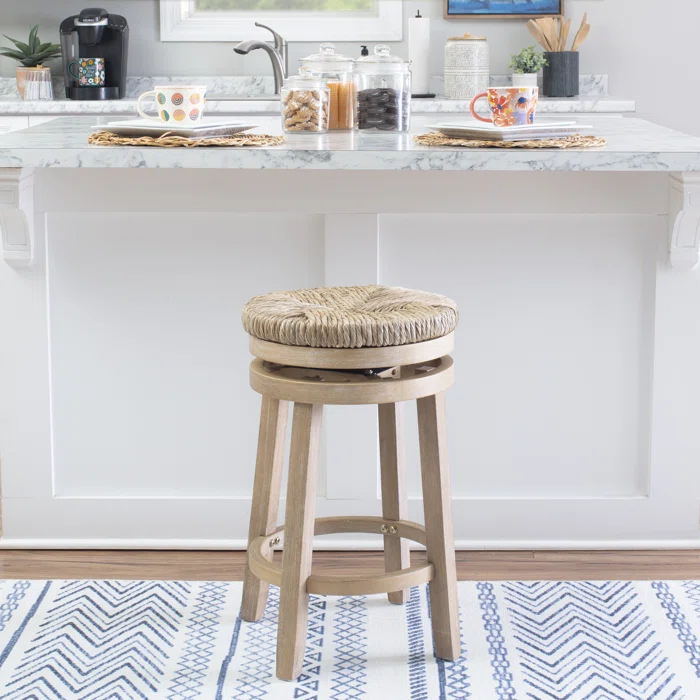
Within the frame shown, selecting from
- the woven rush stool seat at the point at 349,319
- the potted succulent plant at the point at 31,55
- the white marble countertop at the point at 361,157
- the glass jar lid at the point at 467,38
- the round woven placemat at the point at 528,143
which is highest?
the glass jar lid at the point at 467,38

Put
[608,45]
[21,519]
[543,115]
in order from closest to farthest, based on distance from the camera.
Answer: [21,519]
[543,115]
[608,45]

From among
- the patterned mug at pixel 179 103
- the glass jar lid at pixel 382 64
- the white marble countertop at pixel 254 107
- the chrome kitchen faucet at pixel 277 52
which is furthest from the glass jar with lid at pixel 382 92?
the chrome kitchen faucet at pixel 277 52

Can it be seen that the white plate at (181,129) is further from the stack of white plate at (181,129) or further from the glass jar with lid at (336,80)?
the glass jar with lid at (336,80)

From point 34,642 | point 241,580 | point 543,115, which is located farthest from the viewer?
point 543,115

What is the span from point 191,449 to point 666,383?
3.41 feet

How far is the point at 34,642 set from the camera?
6.03 feet

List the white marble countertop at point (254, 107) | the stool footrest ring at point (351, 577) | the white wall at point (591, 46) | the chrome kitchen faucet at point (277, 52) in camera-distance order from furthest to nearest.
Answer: the white wall at point (591, 46) → the chrome kitchen faucet at point (277, 52) → the white marble countertop at point (254, 107) → the stool footrest ring at point (351, 577)

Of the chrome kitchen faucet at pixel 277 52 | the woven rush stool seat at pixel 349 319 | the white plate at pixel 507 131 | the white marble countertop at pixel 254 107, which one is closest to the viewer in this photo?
the woven rush stool seat at pixel 349 319

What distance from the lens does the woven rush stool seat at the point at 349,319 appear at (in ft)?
4.99

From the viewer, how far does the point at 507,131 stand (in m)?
1.86

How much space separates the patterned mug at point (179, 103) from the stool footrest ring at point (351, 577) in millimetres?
817

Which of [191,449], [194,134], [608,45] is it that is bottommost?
[191,449]

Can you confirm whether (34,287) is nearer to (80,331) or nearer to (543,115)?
(80,331)

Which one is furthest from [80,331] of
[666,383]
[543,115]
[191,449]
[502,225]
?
[543,115]
